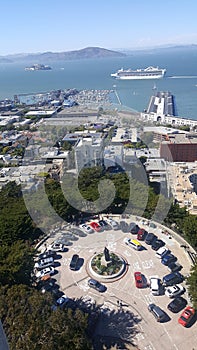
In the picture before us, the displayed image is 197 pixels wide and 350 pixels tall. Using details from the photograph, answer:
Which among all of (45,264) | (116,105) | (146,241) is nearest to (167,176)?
(146,241)

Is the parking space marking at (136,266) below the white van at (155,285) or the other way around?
below

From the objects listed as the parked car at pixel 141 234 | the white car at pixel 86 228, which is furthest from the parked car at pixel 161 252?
the white car at pixel 86 228

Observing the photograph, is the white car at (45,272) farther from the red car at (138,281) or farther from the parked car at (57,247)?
the red car at (138,281)

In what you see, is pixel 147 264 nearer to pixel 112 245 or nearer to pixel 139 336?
pixel 112 245

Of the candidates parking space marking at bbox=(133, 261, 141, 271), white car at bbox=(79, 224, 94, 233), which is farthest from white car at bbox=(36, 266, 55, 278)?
parking space marking at bbox=(133, 261, 141, 271)

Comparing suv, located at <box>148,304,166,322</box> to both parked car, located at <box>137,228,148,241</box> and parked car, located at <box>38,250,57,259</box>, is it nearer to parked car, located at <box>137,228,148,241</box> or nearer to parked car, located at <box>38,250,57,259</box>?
parked car, located at <box>137,228,148,241</box>

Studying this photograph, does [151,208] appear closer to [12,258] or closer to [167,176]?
[167,176]
